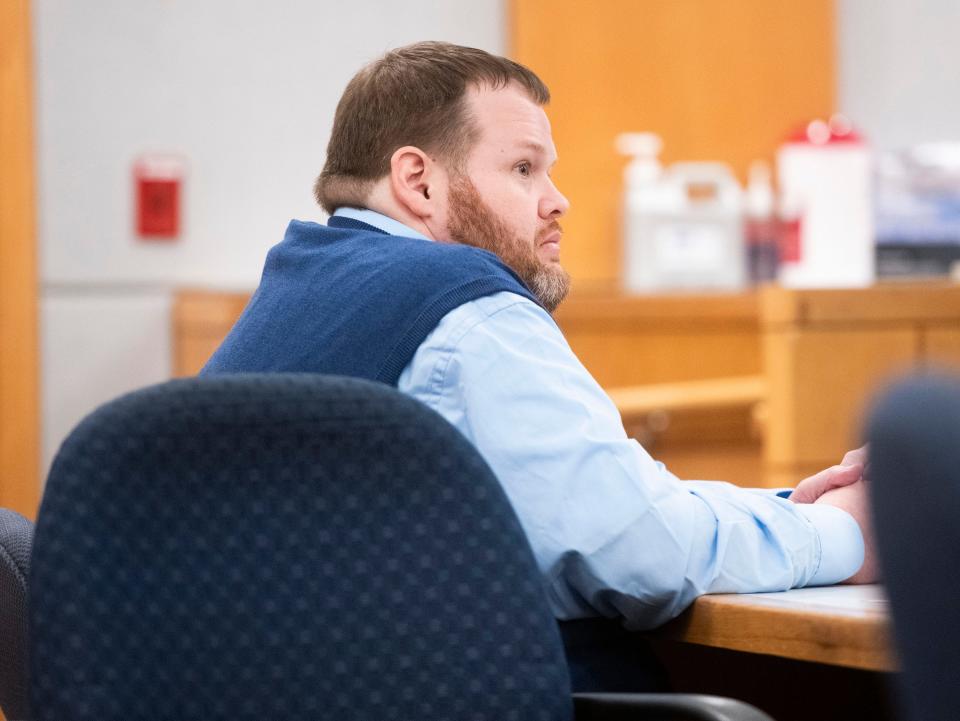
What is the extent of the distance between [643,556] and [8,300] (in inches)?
97.7

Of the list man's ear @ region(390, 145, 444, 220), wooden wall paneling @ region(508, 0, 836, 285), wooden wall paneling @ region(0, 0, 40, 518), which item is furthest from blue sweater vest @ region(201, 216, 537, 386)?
wooden wall paneling @ region(508, 0, 836, 285)

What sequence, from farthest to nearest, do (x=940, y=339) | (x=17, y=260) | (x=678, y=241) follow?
1. (x=678, y=241)
2. (x=17, y=260)
3. (x=940, y=339)

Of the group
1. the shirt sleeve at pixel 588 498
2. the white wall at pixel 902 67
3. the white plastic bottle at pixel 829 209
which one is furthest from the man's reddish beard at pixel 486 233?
the white wall at pixel 902 67

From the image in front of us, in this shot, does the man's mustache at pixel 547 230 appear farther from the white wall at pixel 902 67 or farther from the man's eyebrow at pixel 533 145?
the white wall at pixel 902 67

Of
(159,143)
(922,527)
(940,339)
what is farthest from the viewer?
(159,143)

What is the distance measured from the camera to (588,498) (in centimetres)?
97

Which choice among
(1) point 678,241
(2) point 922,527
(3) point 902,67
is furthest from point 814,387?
(2) point 922,527

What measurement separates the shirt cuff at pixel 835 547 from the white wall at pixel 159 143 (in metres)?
2.37

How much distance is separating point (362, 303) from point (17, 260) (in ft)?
7.51

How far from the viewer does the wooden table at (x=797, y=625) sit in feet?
2.79

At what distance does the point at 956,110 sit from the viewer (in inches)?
160

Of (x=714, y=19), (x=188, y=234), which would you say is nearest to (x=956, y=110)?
(x=714, y=19)

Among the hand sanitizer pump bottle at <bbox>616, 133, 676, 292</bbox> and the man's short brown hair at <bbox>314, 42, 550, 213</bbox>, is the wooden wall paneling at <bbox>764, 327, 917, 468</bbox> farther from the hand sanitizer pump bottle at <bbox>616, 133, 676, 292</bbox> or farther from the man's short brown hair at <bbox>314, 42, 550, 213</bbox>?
the man's short brown hair at <bbox>314, 42, 550, 213</bbox>

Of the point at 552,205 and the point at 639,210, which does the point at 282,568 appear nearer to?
the point at 552,205
